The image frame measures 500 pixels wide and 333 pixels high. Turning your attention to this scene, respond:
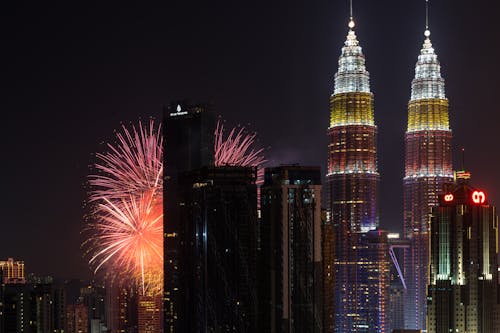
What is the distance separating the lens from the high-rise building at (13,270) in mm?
41875

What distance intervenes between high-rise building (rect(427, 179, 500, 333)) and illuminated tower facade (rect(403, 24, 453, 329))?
14.0 metres

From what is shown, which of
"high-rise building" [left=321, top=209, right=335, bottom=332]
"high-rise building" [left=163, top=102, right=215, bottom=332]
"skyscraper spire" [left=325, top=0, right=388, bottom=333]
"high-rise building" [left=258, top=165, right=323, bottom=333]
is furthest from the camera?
"skyscraper spire" [left=325, top=0, right=388, bottom=333]

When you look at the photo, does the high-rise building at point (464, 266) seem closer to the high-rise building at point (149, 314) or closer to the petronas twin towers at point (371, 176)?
the high-rise building at point (149, 314)

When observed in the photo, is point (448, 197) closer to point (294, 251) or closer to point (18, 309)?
point (294, 251)

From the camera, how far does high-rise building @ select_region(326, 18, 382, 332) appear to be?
164 ft

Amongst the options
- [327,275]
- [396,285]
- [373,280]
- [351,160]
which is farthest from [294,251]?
[351,160]

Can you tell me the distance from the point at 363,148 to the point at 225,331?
20.6 meters

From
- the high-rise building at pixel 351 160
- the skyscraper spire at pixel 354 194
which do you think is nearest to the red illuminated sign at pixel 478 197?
the skyscraper spire at pixel 354 194

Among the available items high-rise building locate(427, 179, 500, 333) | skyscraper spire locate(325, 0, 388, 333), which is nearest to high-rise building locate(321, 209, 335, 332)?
high-rise building locate(427, 179, 500, 333)

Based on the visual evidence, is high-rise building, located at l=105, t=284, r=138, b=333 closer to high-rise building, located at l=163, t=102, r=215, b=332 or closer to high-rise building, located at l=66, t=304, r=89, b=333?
high-rise building, located at l=66, t=304, r=89, b=333

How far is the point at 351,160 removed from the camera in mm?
52219

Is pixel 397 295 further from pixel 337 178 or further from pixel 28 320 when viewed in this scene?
pixel 28 320

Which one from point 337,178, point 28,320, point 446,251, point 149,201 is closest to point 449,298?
point 446,251

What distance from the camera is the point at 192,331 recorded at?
3550cm
